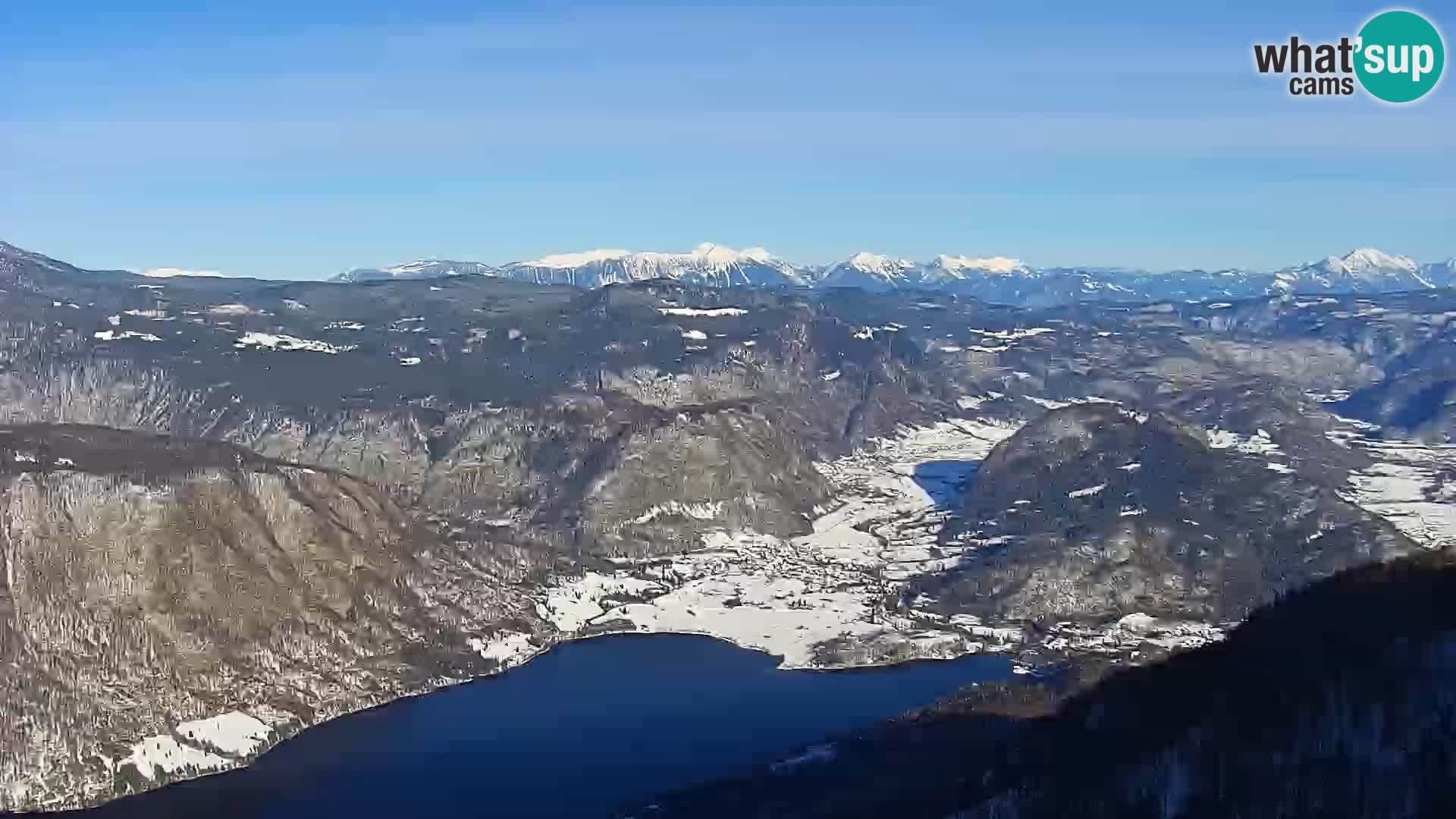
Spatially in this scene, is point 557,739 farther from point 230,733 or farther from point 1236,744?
point 1236,744

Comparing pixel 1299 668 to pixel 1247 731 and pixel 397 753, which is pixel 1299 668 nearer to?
pixel 1247 731

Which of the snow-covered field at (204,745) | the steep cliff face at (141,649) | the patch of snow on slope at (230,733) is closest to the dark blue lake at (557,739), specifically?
the snow-covered field at (204,745)

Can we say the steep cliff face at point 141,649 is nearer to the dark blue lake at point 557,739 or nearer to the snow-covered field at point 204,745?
the snow-covered field at point 204,745

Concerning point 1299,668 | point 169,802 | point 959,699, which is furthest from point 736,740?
point 1299,668

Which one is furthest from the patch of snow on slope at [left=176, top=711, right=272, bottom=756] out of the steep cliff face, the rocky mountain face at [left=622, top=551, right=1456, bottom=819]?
the rocky mountain face at [left=622, top=551, right=1456, bottom=819]

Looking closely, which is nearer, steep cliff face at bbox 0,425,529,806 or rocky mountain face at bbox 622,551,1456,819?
rocky mountain face at bbox 622,551,1456,819

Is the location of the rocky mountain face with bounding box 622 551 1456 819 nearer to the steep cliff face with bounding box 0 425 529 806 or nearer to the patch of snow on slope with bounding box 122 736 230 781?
the patch of snow on slope with bounding box 122 736 230 781
